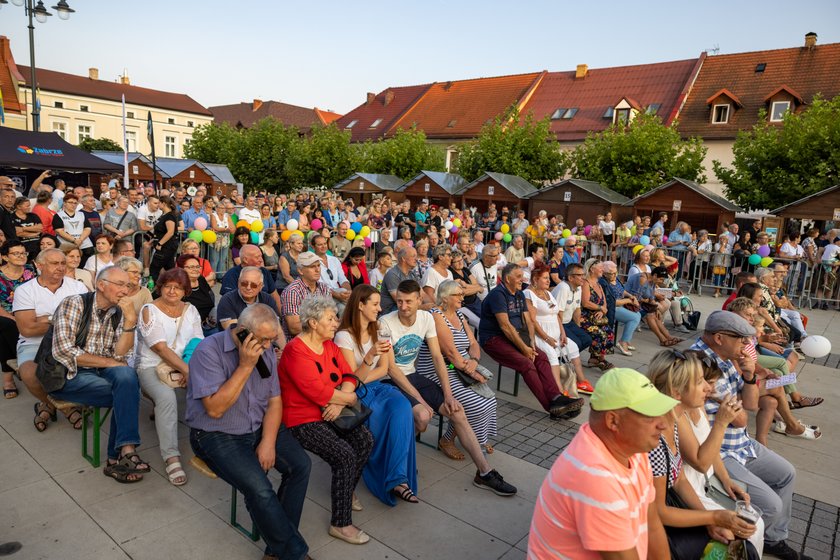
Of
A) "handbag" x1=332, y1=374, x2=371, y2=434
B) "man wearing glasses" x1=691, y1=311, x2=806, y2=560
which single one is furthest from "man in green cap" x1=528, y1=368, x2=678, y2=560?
"handbag" x1=332, y1=374, x2=371, y2=434

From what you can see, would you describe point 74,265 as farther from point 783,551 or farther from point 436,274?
point 783,551

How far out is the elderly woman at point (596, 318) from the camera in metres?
7.64

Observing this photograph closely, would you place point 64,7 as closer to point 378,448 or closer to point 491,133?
point 378,448

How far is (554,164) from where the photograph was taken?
29703 mm

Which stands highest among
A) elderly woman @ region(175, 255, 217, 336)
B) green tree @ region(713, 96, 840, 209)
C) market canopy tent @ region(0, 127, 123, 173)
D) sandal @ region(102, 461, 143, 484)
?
green tree @ region(713, 96, 840, 209)

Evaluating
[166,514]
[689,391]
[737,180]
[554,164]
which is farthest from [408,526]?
[554,164]

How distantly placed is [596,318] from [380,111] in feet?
158

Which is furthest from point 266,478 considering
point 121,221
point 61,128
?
point 61,128

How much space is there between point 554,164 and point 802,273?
1691 cm

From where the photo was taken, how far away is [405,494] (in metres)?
4.12

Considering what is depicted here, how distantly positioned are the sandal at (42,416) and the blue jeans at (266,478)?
231cm

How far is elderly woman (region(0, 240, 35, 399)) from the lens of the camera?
5312mm

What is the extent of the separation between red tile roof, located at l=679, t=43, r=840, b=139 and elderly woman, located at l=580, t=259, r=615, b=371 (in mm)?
29971

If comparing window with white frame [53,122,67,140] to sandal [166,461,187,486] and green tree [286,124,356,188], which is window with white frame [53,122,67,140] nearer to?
green tree [286,124,356,188]
